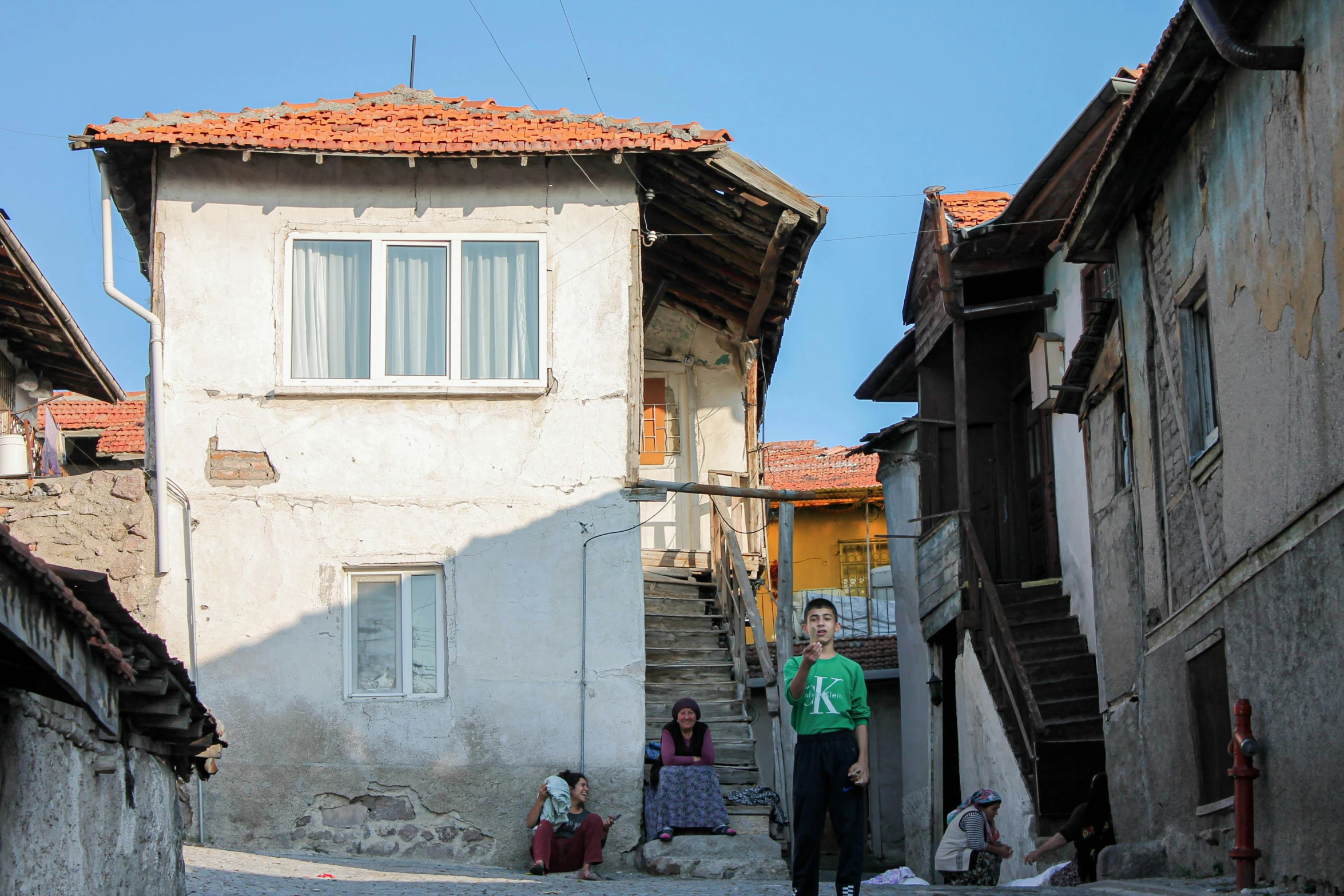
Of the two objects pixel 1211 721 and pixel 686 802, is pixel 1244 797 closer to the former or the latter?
pixel 1211 721

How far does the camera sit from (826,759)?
7.92 metres

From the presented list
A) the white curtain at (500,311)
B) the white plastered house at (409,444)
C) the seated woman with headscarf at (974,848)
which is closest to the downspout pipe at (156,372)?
the white plastered house at (409,444)

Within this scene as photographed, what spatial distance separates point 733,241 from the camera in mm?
15172

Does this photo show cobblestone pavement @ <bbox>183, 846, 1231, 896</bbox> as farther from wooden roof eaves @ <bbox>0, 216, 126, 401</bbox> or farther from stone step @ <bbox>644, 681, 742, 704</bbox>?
wooden roof eaves @ <bbox>0, 216, 126, 401</bbox>

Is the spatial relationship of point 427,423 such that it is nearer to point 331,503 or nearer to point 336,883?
point 331,503

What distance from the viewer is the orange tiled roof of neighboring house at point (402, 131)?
1344cm

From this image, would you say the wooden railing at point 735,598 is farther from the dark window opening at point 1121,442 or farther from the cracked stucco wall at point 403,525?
the dark window opening at point 1121,442

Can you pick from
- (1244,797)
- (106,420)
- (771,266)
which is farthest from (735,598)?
(106,420)

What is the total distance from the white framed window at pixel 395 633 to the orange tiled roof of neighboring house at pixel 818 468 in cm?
2342

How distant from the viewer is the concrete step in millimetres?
12359

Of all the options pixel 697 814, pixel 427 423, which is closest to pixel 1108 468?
pixel 697 814

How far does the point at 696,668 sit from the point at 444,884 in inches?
216

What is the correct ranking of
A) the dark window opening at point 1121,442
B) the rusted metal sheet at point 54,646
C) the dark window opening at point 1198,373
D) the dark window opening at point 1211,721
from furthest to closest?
the dark window opening at point 1121,442
the dark window opening at point 1198,373
the dark window opening at point 1211,721
the rusted metal sheet at point 54,646

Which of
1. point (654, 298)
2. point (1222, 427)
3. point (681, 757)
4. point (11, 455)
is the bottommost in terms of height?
point (681, 757)
